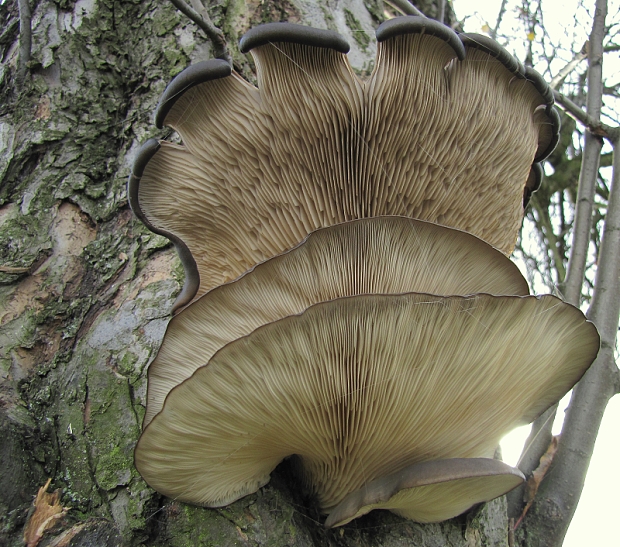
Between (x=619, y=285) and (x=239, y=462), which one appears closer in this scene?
(x=239, y=462)

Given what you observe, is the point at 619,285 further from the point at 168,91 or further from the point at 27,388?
the point at 27,388

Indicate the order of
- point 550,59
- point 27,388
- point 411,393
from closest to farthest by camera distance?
point 411,393, point 27,388, point 550,59

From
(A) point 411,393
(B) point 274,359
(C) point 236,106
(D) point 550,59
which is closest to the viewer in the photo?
(B) point 274,359

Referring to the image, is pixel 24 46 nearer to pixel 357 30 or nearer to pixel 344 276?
pixel 357 30

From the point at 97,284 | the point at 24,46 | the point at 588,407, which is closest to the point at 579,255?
the point at 588,407

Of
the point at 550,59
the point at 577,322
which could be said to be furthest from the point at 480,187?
the point at 550,59

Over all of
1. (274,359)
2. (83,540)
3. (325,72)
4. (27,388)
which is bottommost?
(83,540)

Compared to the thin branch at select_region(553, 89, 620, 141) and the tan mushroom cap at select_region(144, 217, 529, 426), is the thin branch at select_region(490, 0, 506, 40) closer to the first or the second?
the thin branch at select_region(553, 89, 620, 141)
